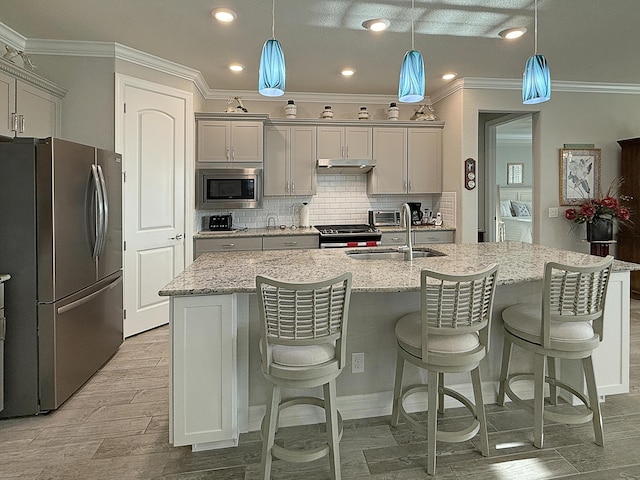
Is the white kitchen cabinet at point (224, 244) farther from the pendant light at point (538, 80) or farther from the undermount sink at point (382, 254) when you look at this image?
the pendant light at point (538, 80)

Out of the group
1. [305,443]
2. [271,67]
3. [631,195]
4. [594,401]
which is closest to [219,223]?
[271,67]

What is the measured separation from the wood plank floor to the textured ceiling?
277 centimetres

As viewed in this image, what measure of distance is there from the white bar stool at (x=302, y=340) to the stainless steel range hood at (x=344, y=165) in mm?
3263

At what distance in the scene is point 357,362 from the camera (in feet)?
7.77

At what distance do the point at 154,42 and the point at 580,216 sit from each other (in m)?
4.84

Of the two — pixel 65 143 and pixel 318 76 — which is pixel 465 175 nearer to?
pixel 318 76

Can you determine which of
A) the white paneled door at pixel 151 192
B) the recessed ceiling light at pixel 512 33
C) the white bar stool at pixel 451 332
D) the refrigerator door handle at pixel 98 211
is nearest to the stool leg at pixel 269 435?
the white bar stool at pixel 451 332

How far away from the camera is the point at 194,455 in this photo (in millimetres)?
2023

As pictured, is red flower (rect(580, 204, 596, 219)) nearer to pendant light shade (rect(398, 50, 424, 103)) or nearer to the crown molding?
the crown molding

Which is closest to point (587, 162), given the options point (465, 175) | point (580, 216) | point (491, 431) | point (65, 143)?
point (580, 216)

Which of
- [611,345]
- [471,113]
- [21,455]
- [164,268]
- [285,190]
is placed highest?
[471,113]

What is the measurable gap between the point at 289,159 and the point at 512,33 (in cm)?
264

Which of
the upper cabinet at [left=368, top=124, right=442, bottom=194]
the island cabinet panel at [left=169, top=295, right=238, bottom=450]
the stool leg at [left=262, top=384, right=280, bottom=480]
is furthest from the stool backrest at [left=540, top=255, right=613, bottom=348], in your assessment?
the upper cabinet at [left=368, top=124, right=442, bottom=194]

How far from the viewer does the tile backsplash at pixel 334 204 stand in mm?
5191
